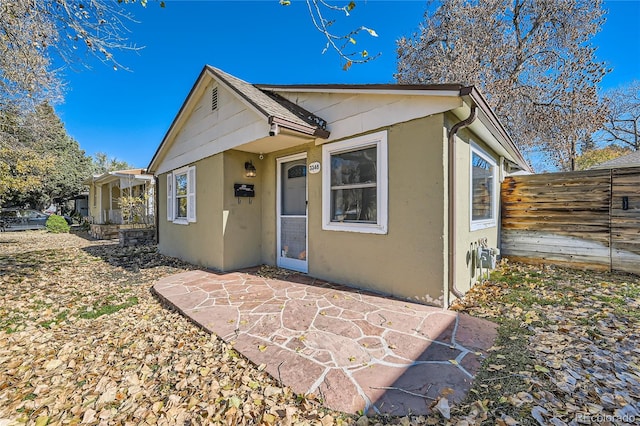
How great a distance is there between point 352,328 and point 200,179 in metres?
5.65

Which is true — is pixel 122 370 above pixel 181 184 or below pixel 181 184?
below

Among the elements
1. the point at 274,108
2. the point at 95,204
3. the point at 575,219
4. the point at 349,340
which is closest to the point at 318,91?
the point at 274,108

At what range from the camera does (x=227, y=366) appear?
263 centimetres

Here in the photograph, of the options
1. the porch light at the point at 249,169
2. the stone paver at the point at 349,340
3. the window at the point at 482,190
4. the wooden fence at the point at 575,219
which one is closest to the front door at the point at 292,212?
the porch light at the point at 249,169

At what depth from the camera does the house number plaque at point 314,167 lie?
530 cm

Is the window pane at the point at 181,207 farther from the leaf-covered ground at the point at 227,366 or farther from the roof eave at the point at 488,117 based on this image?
the roof eave at the point at 488,117

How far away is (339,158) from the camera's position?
5043mm

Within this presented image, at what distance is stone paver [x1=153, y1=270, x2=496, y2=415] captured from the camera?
2195 millimetres

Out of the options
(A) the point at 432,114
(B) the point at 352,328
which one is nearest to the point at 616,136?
(A) the point at 432,114

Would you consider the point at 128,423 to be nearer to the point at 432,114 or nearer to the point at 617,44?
the point at 432,114

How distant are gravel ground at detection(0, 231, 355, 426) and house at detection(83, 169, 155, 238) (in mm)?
8406

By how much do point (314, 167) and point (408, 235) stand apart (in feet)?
7.58

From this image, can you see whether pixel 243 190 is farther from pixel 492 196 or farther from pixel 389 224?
pixel 492 196

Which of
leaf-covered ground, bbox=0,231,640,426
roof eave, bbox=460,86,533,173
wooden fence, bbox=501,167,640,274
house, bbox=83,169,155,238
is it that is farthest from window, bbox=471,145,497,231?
house, bbox=83,169,155,238
